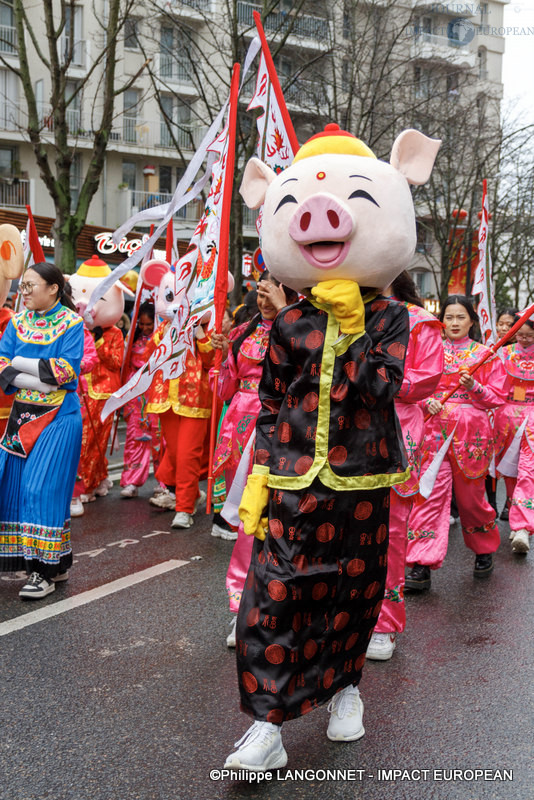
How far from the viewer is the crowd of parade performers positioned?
4062mm

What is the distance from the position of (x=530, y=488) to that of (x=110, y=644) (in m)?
3.59

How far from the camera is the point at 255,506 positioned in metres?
2.96

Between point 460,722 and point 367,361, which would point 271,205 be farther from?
point 460,722

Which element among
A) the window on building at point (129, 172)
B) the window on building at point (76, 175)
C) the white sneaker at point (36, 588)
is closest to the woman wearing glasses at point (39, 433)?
the white sneaker at point (36, 588)

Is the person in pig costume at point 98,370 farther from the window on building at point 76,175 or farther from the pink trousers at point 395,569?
the window on building at point 76,175

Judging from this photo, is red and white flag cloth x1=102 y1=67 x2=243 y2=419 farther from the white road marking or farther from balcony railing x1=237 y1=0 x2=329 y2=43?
balcony railing x1=237 y1=0 x2=329 y2=43

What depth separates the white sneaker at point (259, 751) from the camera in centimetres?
276

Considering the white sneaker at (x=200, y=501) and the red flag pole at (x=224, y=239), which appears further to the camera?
the white sneaker at (x=200, y=501)

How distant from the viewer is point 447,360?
5.51m

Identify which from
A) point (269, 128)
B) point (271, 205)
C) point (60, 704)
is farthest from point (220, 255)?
point (60, 704)

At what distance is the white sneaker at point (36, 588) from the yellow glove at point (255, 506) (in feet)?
7.13

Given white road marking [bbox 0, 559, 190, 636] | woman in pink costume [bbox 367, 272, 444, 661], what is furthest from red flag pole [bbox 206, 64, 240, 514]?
woman in pink costume [bbox 367, 272, 444, 661]

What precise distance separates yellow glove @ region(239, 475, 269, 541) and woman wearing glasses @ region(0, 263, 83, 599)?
2.12 m

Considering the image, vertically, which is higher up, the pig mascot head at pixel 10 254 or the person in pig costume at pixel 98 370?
the pig mascot head at pixel 10 254
